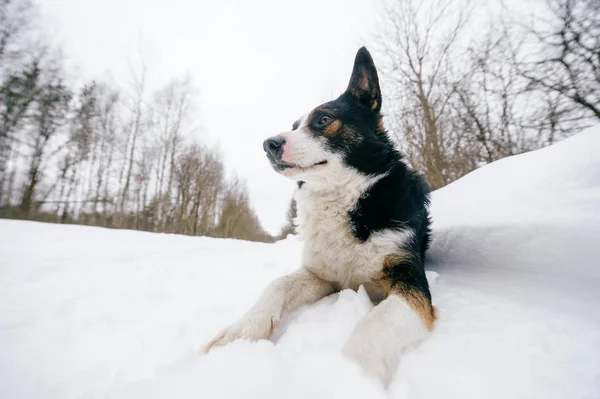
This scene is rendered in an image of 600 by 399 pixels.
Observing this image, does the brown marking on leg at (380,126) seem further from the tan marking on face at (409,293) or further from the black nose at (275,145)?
the tan marking on face at (409,293)

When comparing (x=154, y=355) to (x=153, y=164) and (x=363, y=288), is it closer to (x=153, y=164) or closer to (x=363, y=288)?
(x=363, y=288)

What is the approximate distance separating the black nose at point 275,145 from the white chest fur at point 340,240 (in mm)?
464

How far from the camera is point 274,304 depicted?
4.67 ft

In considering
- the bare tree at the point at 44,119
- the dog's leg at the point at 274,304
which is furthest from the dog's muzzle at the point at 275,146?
the bare tree at the point at 44,119

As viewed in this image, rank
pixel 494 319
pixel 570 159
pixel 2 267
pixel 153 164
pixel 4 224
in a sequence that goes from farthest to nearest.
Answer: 1. pixel 153 164
2. pixel 4 224
3. pixel 2 267
4. pixel 570 159
5. pixel 494 319

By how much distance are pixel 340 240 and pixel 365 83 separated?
1800 millimetres

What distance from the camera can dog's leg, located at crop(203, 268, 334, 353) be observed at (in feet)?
4.00

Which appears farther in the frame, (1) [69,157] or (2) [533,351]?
(1) [69,157]

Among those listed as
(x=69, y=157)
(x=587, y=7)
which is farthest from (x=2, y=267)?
(x=69, y=157)

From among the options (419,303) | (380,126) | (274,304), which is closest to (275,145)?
(380,126)

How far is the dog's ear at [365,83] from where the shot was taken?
2486 mm

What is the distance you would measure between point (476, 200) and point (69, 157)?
23.6 m

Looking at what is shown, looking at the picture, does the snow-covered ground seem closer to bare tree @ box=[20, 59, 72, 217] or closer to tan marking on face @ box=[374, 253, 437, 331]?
tan marking on face @ box=[374, 253, 437, 331]

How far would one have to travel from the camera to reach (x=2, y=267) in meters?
2.91
